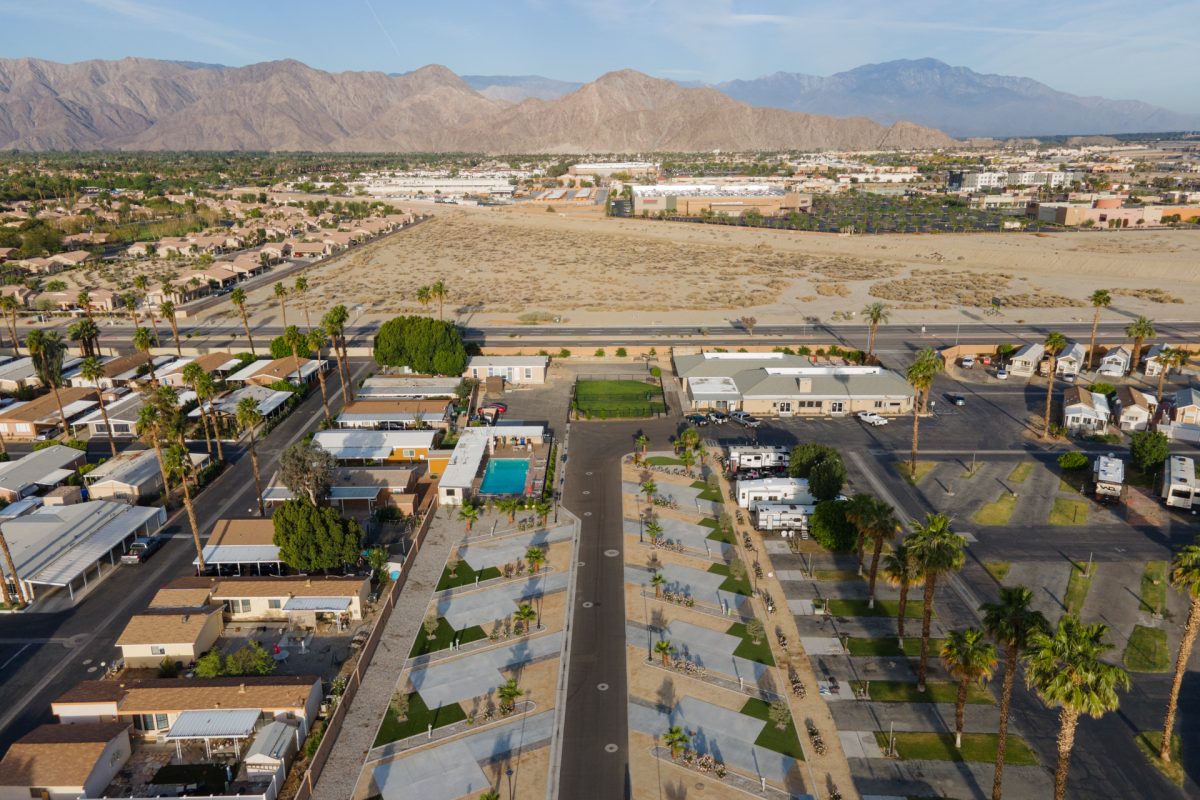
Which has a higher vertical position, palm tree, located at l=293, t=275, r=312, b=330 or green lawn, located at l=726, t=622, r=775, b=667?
palm tree, located at l=293, t=275, r=312, b=330

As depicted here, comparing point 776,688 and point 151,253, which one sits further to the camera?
point 151,253

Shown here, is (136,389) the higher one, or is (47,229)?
(47,229)

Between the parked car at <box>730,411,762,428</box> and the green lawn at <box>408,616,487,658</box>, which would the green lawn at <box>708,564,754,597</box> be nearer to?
the green lawn at <box>408,616,487,658</box>

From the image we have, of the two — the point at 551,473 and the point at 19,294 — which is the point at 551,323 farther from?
the point at 19,294

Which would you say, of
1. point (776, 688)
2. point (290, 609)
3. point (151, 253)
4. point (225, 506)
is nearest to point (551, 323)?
point (225, 506)

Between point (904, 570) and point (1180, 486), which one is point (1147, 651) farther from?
point (1180, 486)

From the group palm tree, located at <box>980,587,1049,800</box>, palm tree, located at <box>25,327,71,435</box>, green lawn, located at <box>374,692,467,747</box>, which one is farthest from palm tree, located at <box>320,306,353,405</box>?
palm tree, located at <box>980,587,1049,800</box>

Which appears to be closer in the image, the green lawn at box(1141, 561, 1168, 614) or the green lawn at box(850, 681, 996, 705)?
the green lawn at box(850, 681, 996, 705)
